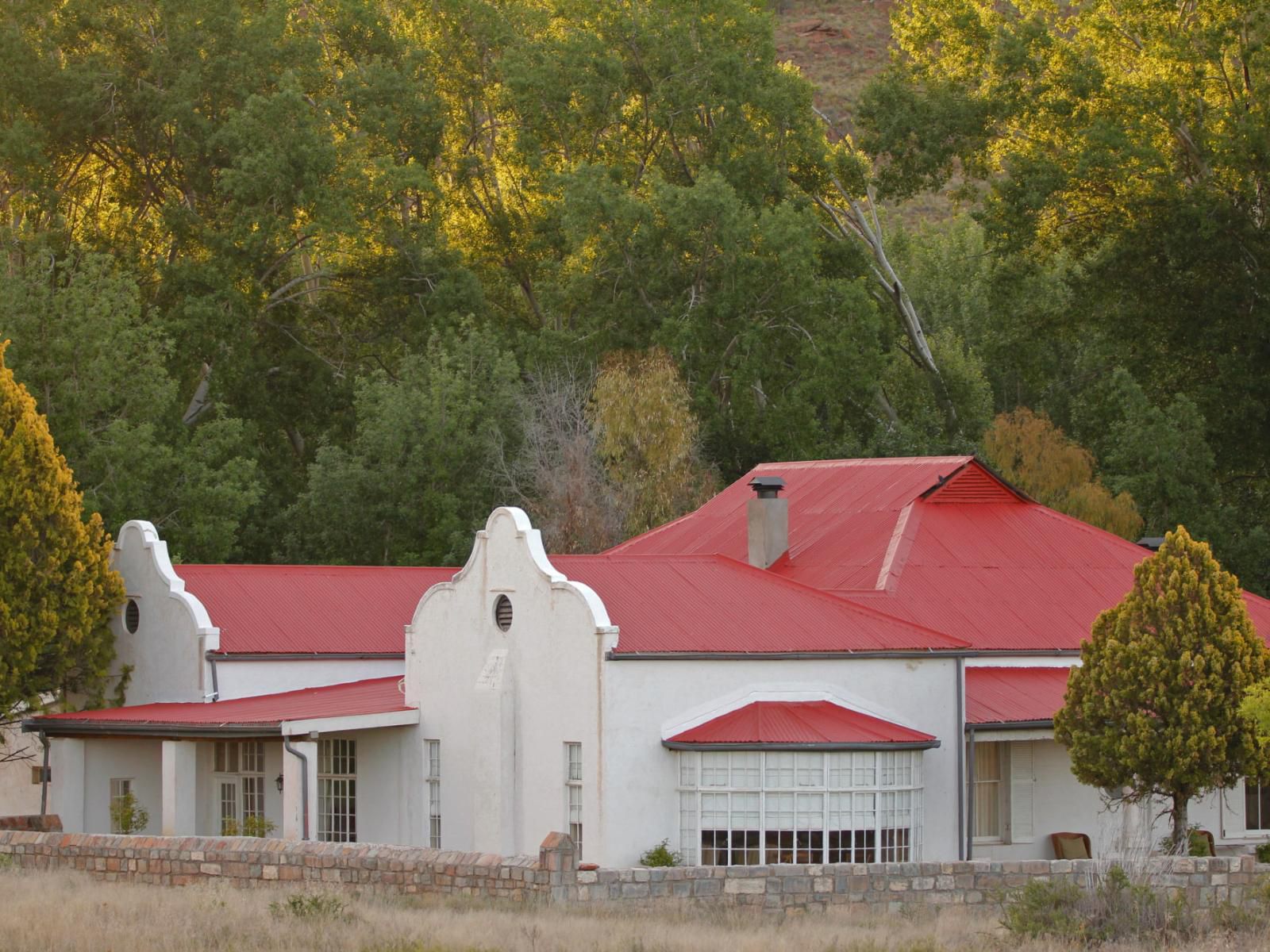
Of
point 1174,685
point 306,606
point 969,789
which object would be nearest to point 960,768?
point 969,789

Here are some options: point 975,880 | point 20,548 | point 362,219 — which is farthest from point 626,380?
point 975,880

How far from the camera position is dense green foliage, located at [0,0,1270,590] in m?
54.6

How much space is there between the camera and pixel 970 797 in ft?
95.1

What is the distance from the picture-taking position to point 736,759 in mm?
27609

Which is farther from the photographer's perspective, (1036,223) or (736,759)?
(1036,223)

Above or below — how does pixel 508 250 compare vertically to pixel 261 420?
above

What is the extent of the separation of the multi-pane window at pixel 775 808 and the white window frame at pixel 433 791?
13.2 feet

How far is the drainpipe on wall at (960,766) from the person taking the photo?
29.3 meters

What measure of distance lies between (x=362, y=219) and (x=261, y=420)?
7039 millimetres

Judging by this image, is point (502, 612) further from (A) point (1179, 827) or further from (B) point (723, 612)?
(A) point (1179, 827)

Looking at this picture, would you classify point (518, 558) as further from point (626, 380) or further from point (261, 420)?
point (261, 420)

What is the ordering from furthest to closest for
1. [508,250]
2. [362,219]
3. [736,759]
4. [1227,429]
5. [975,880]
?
[508,250]
[362,219]
[1227,429]
[736,759]
[975,880]

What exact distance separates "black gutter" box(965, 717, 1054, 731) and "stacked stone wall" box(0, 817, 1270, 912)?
19.1ft

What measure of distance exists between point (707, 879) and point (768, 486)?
13.0 meters
